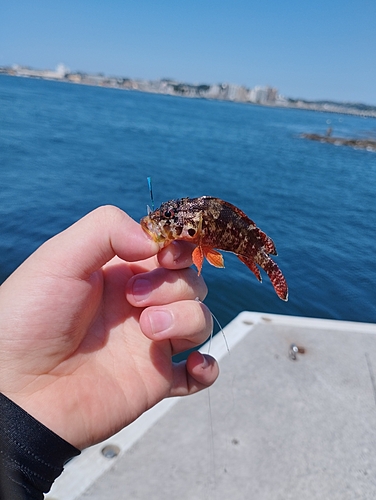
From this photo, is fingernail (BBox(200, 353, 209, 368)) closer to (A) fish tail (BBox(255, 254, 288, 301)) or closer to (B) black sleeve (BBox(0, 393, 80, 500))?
(A) fish tail (BBox(255, 254, 288, 301))

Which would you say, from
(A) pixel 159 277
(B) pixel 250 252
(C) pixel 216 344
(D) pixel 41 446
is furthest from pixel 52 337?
(C) pixel 216 344

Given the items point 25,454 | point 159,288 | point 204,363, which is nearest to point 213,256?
point 159,288

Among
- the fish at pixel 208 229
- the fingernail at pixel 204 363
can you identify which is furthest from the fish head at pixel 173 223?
the fingernail at pixel 204 363

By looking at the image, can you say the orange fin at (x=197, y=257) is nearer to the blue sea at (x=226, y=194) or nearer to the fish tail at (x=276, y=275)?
the fish tail at (x=276, y=275)

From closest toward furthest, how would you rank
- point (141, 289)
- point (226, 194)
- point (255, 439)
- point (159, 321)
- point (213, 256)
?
point (159, 321)
point (141, 289)
point (213, 256)
point (255, 439)
point (226, 194)

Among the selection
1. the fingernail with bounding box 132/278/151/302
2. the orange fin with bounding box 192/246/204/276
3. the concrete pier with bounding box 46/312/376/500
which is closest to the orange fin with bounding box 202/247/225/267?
the orange fin with bounding box 192/246/204/276

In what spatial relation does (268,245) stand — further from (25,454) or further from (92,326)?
(25,454)

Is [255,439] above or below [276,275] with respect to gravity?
below
